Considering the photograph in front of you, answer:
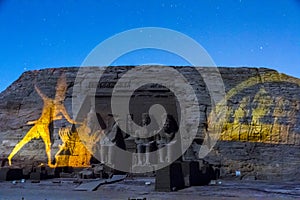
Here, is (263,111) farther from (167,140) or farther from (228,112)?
(167,140)

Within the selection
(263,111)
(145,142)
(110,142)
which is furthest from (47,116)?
(263,111)

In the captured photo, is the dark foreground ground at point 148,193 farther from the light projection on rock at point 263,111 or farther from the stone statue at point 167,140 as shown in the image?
the light projection on rock at point 263,111

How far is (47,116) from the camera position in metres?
24.3

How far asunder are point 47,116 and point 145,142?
8447mm

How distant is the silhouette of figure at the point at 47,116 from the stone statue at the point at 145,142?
560cm

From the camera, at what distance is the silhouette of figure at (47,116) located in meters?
23.1

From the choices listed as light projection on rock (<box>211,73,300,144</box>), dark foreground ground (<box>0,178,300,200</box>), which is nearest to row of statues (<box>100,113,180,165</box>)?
light projection on rock (<box>211,73,300,144</box>)

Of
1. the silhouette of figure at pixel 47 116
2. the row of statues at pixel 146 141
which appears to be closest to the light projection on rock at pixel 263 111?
the row of statues at pixel 146 141

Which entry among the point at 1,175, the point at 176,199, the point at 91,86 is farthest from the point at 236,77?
the point at 176,199

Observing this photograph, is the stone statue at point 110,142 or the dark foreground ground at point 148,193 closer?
the dark foreground ground at point 148,193

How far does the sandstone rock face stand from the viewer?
65.9 feet

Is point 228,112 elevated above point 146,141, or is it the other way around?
point 228,112

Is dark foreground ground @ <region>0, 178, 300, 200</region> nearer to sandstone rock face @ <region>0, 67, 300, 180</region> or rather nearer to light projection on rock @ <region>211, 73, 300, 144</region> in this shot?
sandstone rock face @ <region>0, 67, 300, 180</region>

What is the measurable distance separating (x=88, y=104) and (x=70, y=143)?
3.15 m
